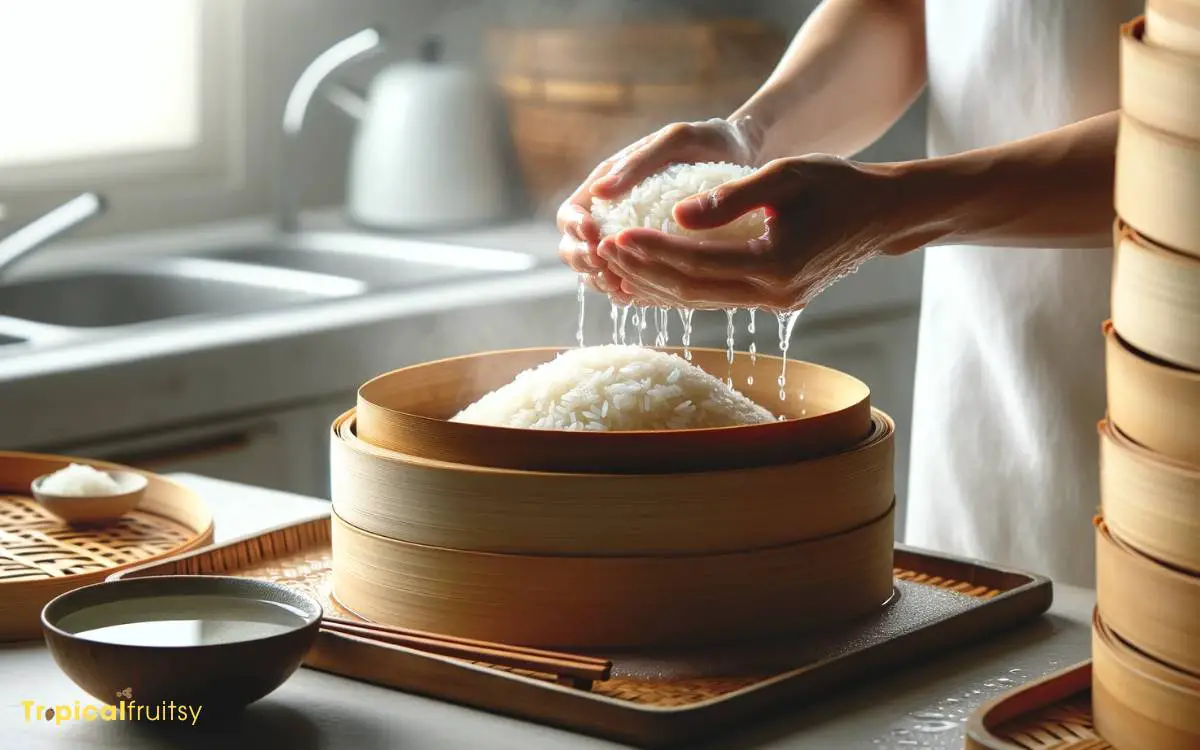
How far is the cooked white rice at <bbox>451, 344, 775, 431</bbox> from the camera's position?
4.58ft

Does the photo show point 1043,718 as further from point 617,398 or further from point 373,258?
point 373,258

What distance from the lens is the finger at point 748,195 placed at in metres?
1.34

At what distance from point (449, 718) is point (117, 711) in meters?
0.23

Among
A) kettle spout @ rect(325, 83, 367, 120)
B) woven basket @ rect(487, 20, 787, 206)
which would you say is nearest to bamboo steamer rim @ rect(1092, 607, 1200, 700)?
woven basket @ rect(487, 20, 787, 206)

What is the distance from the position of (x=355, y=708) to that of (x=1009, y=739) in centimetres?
46

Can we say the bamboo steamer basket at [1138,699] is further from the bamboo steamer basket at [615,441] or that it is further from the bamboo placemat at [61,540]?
the bamboo placemat at [61,540]

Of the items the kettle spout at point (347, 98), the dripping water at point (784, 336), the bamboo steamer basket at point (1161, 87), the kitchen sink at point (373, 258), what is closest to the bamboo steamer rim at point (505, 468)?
the dripping water at point (784, 336)

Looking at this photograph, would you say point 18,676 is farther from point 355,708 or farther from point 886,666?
point 886,666

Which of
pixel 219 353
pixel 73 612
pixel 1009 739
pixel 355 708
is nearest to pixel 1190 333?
pixel 1009 739

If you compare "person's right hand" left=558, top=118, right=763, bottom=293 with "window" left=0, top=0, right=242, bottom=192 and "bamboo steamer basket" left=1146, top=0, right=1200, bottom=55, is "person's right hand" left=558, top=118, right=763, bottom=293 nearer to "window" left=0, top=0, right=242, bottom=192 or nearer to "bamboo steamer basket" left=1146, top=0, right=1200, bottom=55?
"bamboo steamer basket" left=1146, top=0, right=1200, bottom=55

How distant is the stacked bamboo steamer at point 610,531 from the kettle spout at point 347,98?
2464mm

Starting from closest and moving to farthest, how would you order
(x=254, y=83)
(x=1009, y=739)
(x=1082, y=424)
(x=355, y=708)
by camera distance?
1. (x=1009, y=739)
2. (x=355, y=708)
3. (x=1082, y=424)
4. (x=254, y=83)

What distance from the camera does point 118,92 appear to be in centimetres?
355

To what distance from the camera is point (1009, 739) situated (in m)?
1.08
